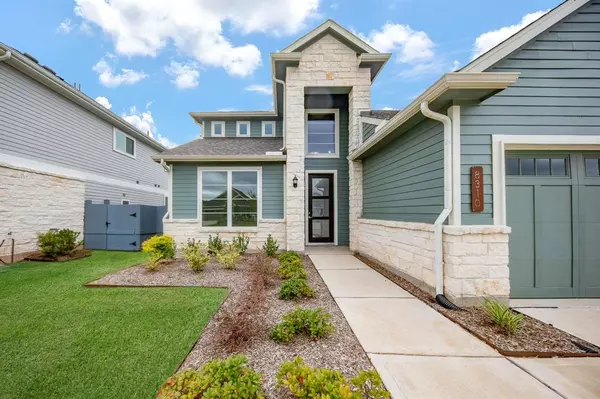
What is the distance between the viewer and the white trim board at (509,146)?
3.47 meters

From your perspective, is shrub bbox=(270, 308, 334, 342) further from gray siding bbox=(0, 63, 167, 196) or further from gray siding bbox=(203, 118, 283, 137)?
gray siding bbox=(203, 118, 283, 137)

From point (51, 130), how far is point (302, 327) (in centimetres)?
1027

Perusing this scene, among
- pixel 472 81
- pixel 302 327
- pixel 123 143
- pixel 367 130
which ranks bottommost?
pixel 302 327

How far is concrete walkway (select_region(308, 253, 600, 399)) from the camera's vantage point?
185cm

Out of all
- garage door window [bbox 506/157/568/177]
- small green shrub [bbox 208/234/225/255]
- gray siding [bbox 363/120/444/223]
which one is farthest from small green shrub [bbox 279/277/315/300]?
small green shrub [bbox 208/234/225/255]

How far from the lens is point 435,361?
222cm

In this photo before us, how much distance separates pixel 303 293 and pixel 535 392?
8.59 ft

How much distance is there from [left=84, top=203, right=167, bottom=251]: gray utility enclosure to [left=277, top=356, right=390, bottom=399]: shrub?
8564 millimetres

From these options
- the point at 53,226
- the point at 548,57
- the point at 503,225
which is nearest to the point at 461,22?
the point at 548,57

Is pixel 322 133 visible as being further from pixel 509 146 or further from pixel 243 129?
pixel 509 146

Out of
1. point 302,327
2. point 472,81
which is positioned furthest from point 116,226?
point 472,81

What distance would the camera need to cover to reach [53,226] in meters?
7.76

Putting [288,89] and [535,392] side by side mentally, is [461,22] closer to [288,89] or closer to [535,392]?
[288,89]

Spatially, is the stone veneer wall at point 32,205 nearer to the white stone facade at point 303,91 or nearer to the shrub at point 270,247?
the shrub at point 270,247
